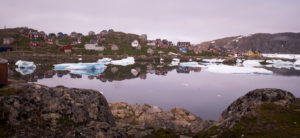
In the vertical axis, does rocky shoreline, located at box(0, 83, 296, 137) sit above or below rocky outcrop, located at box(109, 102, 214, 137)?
above

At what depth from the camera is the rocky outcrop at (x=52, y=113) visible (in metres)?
6.91

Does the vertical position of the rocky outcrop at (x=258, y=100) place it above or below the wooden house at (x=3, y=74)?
below

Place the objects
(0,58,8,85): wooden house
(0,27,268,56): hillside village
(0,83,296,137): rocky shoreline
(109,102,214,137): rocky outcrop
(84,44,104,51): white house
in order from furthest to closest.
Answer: (84,44,104,51): white house < (0,27,268,56): hillside village < (109,102,214,137): rocky outcrop < (0,58,8,85): wooden house < (0,83,296,137): rocky shoreline

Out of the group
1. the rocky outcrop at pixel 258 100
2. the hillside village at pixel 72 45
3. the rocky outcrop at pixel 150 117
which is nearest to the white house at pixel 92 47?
the hillside village at pixel 72 45

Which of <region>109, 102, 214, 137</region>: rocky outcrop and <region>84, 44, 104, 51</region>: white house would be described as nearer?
<region>109, 102, 214, 137</region>: rocky outcrop

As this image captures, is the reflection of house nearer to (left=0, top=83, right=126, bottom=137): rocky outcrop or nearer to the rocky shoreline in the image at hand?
the rocky shoreline

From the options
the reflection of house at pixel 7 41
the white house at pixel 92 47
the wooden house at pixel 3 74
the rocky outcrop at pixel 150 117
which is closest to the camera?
the wooden house at pixel 3 74

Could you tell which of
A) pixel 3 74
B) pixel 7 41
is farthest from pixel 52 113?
pixel 7 41

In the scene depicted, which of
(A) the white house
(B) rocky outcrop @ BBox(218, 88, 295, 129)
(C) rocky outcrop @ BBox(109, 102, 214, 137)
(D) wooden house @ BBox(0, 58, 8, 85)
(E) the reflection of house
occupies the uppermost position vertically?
(E) the reflection of house

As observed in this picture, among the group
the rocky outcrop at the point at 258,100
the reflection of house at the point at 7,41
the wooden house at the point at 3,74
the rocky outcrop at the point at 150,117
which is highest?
the reflection of house at the point at 7,41

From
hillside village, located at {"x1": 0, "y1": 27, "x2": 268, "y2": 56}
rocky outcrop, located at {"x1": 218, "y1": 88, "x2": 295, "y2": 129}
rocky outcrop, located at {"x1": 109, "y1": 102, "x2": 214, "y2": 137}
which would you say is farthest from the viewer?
hillside village, located at {"x1": 0, "y1": 27, "x2": 268, "y2": 56}

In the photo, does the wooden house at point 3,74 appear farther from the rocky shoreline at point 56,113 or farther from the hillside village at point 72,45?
the hillside village at point 72,45

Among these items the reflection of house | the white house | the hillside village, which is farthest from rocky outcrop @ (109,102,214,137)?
the reflection of house

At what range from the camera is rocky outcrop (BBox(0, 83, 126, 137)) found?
6.91 meters
